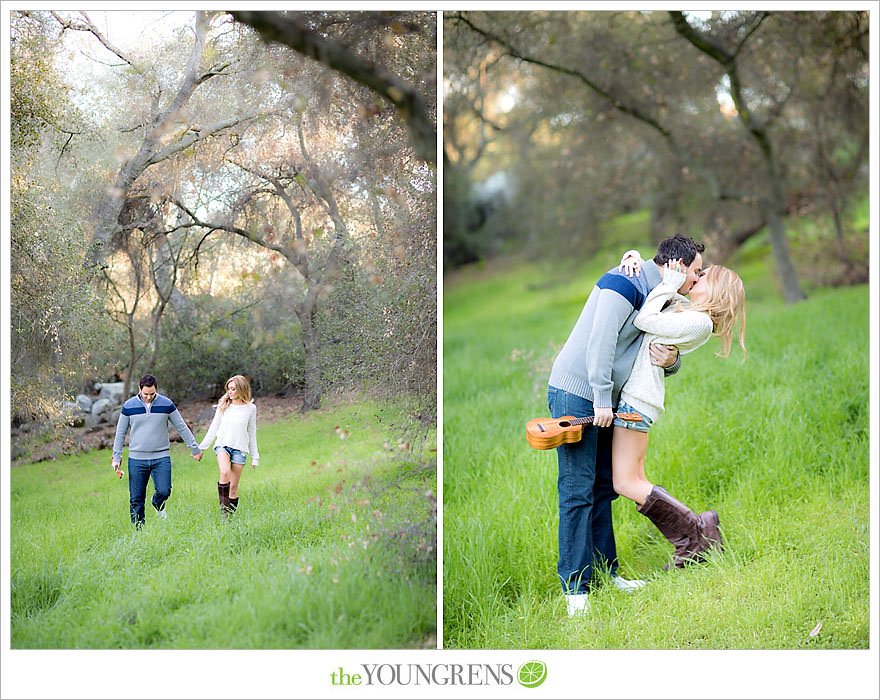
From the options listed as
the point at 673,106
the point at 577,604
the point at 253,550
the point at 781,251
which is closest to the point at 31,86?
the point at 253,550

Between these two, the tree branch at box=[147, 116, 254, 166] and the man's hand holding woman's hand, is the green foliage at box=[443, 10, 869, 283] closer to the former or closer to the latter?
the tree branch at box=[147, 116, 254, 166]

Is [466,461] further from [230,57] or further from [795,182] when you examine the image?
[795,182]

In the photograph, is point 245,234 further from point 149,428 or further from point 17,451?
point 17,451

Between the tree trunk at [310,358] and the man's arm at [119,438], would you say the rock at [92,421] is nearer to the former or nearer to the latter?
the man's arm at [119,438]

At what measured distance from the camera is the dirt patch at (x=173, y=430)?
2.36m

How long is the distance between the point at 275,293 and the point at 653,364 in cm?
134

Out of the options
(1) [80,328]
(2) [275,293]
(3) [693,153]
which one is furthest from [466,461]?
(3) [693,153]

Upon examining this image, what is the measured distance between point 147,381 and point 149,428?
6.6 inches

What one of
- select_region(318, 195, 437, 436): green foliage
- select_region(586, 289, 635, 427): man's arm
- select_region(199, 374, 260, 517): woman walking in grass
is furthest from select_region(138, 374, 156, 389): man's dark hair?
select_region(586, 289, 635, 427): man's arm

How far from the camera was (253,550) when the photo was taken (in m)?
2.33

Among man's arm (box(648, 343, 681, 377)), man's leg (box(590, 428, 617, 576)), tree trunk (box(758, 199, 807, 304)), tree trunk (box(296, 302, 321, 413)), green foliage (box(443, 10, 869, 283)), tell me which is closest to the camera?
man's arm (box(648, 343, 681, 377))

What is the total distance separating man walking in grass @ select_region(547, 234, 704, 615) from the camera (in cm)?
215

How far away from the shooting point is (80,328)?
234 centimetres

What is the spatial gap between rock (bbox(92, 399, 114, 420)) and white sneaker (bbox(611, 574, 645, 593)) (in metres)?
1.95
